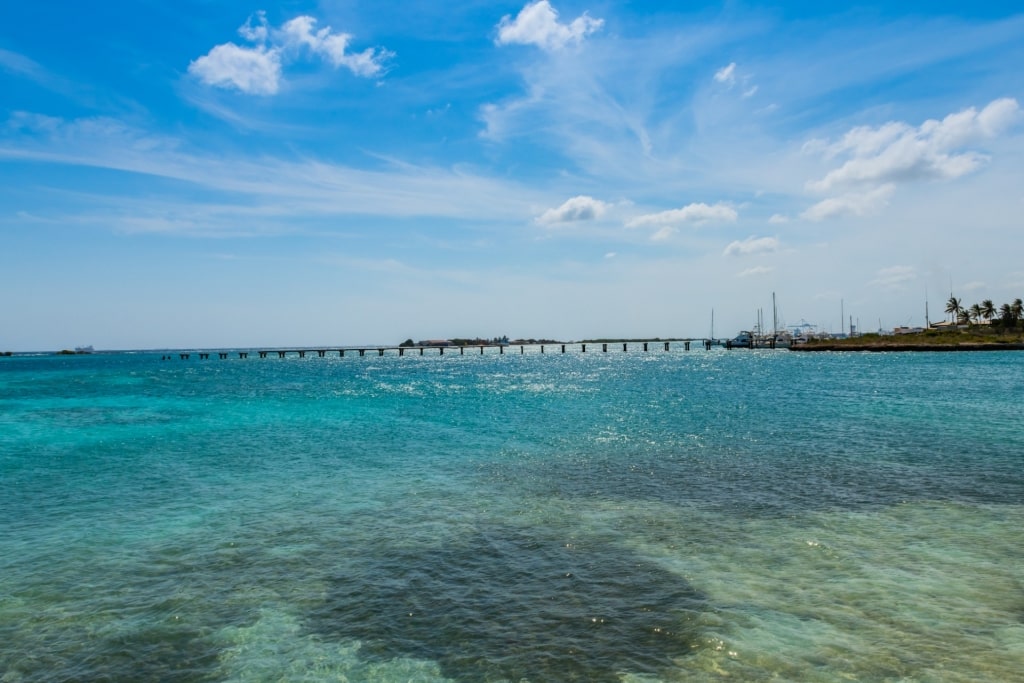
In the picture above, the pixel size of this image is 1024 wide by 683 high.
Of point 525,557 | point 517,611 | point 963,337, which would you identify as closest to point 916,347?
point 963,337

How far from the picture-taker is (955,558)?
1173 cm

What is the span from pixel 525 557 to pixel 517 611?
2.55m

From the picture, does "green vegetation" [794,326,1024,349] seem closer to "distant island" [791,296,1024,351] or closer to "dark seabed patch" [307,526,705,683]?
"distant island" [791,296,1024,351]

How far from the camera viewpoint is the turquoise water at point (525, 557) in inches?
331

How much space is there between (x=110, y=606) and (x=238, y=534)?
4.09 meters

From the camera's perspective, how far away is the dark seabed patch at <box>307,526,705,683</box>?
27.1 ft

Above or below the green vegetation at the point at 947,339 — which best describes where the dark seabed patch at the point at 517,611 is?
below

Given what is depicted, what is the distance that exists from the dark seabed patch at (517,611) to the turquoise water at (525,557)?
0.05m

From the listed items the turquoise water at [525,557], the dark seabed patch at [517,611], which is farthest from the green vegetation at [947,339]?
the dark seabed patch at [517,611]

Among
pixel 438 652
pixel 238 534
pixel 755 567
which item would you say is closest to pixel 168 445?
pixel 238 534

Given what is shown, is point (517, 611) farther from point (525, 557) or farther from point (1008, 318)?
point (1008, 318)

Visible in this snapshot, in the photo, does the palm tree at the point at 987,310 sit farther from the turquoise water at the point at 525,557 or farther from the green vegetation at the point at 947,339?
the turquoise water at the point at 525,557

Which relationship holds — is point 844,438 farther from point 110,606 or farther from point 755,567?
point 110,606

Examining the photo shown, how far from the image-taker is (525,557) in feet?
40.3
